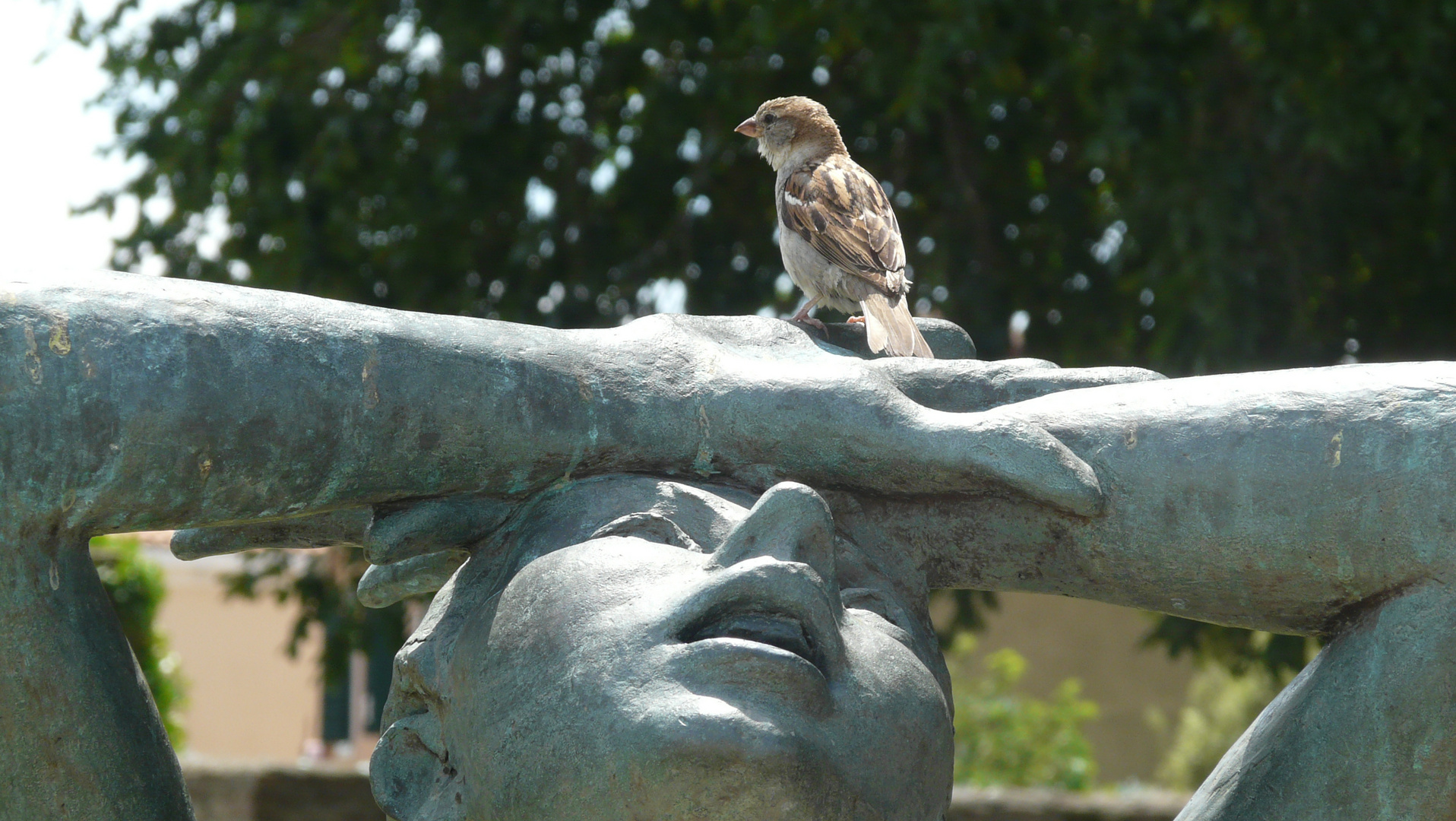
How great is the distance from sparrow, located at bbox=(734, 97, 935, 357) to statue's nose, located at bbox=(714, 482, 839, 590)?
201 cm

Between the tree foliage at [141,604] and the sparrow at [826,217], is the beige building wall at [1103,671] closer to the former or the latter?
the tree foliage at [141,604]

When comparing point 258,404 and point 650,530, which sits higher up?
point 258,404

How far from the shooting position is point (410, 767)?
1.92m

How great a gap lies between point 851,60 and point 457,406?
5.36m

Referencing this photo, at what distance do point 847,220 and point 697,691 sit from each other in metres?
2.88

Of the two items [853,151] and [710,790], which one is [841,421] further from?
[853,151]

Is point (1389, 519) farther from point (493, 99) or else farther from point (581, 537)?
point (493, 99)

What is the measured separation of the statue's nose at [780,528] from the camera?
1.72 metres

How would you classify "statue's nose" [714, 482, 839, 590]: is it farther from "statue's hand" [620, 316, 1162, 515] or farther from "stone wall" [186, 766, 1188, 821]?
"stone wall" [186, 766, 1188, 821]

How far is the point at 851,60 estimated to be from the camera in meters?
6.90

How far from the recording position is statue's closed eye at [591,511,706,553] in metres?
1.82

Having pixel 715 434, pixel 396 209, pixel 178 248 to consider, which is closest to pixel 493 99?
pixel 396 209

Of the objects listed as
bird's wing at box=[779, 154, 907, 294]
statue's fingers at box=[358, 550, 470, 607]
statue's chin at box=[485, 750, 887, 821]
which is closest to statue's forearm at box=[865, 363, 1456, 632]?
statue's chin at box=[485, 750, 887, 821]

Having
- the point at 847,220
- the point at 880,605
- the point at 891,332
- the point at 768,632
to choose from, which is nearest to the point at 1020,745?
the point at 847,220
